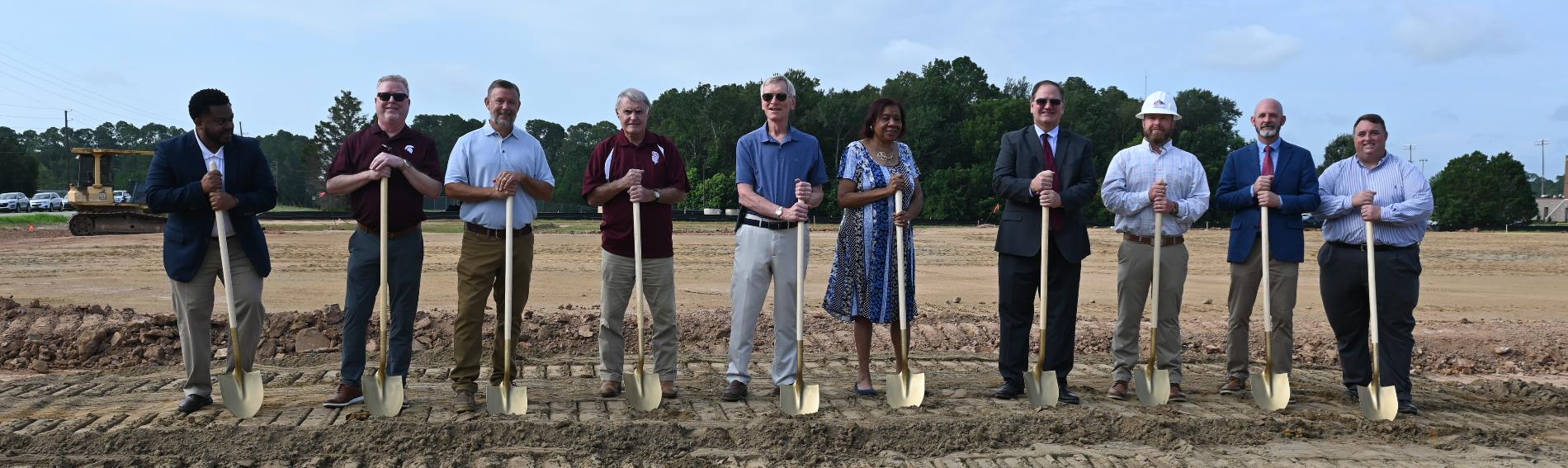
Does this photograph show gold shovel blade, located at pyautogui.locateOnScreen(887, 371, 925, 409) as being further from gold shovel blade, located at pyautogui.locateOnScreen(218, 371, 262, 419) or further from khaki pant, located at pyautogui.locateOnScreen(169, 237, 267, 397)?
khaki pant, located at pyautogui.locateOnScreen(169, 237, 267, 397)

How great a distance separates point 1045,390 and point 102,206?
1220 inches

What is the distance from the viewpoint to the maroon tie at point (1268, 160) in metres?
6.66

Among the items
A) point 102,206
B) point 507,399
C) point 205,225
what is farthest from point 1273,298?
point 102,206

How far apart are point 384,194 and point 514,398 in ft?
4.44

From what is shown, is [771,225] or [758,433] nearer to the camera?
[758,433]

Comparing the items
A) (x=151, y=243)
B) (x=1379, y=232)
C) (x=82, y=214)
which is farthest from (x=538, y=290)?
(x=82, y=214)

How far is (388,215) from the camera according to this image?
593cm

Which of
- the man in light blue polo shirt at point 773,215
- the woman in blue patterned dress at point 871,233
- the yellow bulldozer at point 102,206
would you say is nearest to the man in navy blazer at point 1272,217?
the woman in blue patterned dress at point 871,233

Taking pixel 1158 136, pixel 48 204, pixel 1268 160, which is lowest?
pixel 1268 160

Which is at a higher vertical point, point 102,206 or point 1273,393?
Result: point 102,206

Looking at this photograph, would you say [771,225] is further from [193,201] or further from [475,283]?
[193,201]

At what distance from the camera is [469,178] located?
6094 mm

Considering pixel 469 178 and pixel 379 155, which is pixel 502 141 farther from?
pixel 379 155

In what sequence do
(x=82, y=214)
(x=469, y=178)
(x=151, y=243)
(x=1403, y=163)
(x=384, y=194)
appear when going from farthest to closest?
(x=82, y=214) < (x=151, y=243) < (x=1403, y=163) < (x=469, y=178) < (x=384, y=194)
